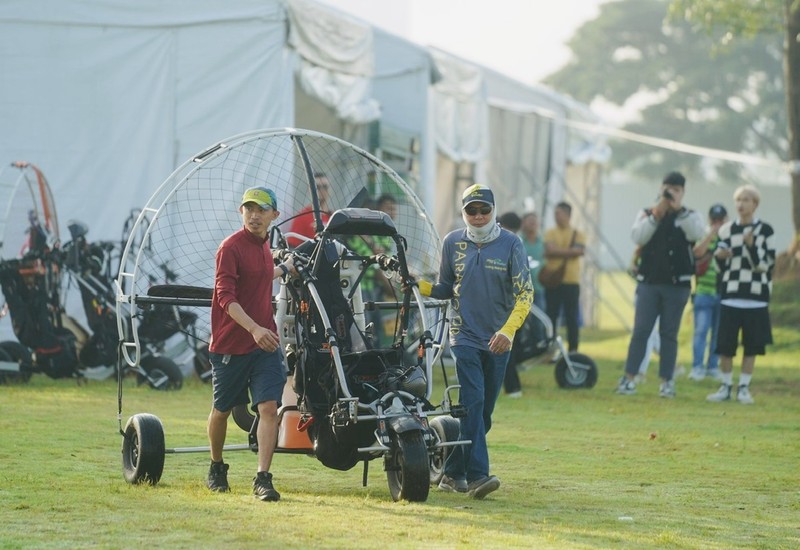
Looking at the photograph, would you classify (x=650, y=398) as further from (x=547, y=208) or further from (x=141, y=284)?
(x=547, y=208)

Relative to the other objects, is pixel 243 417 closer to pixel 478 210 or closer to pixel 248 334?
pixel 248 334

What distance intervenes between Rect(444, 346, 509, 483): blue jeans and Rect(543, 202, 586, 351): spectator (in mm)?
8791

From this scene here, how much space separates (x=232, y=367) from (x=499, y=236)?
1.75m

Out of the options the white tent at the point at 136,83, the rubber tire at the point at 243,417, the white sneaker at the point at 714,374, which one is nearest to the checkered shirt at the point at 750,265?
the white sneaker at the point at 714,374

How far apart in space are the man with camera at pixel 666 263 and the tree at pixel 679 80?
52646mm

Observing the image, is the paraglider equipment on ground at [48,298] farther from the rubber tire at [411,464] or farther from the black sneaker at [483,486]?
the rubber tire at [411,464]

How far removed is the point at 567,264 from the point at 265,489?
33.6 ft

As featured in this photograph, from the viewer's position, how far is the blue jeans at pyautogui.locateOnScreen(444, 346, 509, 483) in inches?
344

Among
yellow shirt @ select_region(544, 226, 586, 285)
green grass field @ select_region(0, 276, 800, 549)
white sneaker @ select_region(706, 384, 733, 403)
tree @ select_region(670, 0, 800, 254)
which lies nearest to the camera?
green grass field @ select_region(0, 276, 800, 549)

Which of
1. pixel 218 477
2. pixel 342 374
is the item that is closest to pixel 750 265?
pixel 342 374

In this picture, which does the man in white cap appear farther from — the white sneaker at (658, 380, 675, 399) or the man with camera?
the white sneaker at (658, 380, 675, 399)

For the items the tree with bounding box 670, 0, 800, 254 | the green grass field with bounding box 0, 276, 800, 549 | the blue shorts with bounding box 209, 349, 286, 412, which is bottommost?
the green grass field with bounding box 0, 276, 800, 549

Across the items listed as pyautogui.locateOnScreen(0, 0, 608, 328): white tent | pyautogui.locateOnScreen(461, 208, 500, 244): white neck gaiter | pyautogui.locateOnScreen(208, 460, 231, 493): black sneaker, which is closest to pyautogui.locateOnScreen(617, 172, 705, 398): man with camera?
pyautogui.locateOnScreen(0, 0, 608, 328): white tent

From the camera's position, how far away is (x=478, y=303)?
891 centimetres
